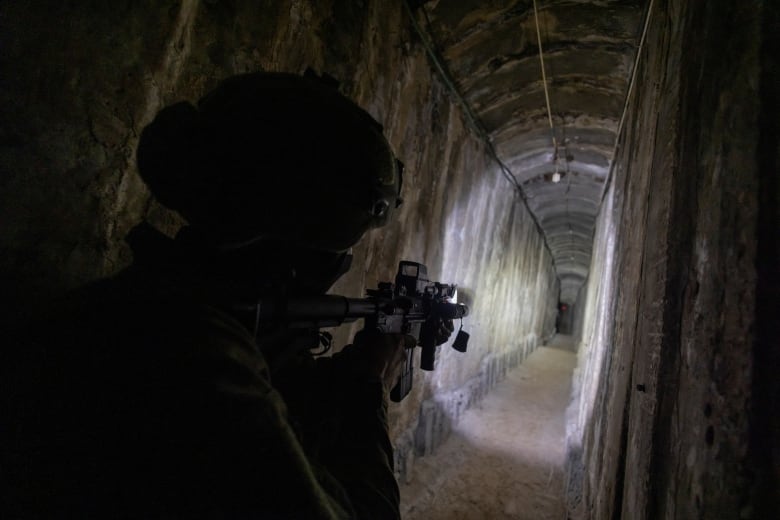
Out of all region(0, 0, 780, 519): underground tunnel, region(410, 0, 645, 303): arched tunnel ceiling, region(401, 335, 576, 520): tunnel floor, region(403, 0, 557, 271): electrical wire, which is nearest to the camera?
region(0, 0, 780, 519): underground tunnel

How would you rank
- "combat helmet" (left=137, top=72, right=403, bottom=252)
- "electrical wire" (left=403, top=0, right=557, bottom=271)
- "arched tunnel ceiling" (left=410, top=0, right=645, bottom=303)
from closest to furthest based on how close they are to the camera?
"combat helmet" (left=137, top=72, right=403, bottom=252) → "arched tunnel ceiling" (left=410, top=0, right=645, bottom=303) → "electrical wire" (left=403, top=0, right=557, bottom=271)

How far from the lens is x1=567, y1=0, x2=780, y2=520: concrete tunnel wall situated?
2.51 ft

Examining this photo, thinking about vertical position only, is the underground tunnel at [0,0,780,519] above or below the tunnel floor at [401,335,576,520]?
above

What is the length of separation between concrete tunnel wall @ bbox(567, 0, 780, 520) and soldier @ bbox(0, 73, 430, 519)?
89 centimetres

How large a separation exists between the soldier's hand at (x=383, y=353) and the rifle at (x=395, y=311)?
0.05 meters

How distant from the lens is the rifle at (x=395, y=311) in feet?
3.63

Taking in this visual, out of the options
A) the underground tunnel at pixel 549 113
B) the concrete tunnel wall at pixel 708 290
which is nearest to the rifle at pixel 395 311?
the underground tunnel at pixel 549 113

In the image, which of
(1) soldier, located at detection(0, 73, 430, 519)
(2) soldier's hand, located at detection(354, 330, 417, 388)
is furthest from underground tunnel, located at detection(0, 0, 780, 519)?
(2) soldier's hand, located at detection(354, 330, 417, 388)

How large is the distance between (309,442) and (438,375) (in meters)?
3.58

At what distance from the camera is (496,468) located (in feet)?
13.8

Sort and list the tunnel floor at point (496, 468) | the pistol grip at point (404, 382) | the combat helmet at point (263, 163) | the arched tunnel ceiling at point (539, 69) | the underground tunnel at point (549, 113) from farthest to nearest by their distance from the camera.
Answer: the tunnel floor at point (496, 468) → the arched tunnel ceiling at point (539, 69) → the pistol grip at point (404, 382) → the combat helmet at point (263, 163) → the underground tunnel at point (549, 113)

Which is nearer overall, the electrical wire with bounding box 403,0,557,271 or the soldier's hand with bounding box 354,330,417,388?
the soldier's hand with bounding box 354,330,417,388

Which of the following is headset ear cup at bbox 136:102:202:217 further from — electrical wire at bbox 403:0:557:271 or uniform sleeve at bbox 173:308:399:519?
electrical wire at bbox 403:0:557:271

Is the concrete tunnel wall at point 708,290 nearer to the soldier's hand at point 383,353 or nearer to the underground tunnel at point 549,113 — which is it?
the underground tunnel at point 549,113
